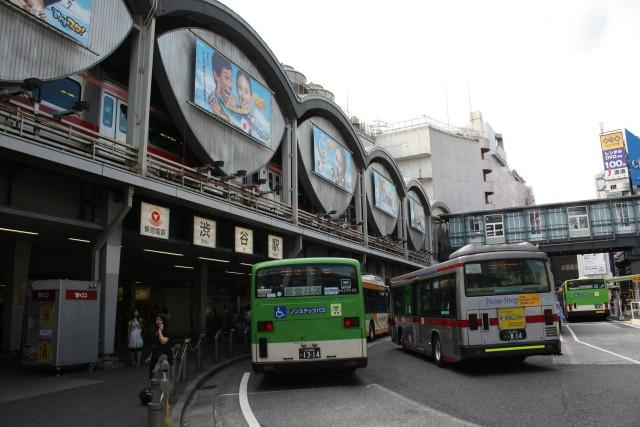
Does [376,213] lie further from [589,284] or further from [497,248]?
[497,248]

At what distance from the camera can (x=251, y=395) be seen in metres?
10.7

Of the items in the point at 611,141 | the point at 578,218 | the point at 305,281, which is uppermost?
the point at 611,141

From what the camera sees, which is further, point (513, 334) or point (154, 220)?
point (154, 220)

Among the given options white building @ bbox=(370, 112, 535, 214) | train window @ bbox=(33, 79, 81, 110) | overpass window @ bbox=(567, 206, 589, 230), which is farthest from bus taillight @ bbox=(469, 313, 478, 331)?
white building @ bbox=(370, 112, 535, 214)

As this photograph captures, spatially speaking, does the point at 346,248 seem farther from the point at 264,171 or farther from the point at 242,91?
the point at 242,91

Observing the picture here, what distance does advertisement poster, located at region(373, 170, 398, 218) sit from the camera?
41.5m

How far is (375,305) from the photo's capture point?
87.2 ft

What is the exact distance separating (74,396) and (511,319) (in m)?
9.49

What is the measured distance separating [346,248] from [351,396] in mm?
22741

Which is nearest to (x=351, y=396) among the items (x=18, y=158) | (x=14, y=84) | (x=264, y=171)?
(x=18, y=158)

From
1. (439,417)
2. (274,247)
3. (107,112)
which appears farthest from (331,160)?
(439,417)

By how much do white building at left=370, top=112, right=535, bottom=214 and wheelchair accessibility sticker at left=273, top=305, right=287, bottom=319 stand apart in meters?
55.5

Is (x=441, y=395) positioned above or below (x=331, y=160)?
below

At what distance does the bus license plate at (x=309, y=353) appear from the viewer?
38.0 ft
